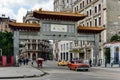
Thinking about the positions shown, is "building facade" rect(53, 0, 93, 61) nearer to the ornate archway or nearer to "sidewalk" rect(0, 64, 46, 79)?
the ornate archway

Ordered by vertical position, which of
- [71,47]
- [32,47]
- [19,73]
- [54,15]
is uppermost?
[54,15]

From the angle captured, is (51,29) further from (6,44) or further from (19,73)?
(6,44)

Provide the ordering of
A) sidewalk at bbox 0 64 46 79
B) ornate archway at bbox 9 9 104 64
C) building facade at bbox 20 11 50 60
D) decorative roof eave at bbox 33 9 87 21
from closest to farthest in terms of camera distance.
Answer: sidewalk at bbox 0 64 46 79, ornate archway at bbox 9 9 104 64, decorative roof eave at bbox 33 9 87 21, building facade at bbox 20 11 50 60

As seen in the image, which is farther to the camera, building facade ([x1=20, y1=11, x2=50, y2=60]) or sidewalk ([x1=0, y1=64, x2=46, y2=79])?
building facade ([x1=20, y1=11, x2=50, y2=60])

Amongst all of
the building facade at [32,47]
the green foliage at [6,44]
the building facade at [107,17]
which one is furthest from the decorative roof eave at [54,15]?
the building facade at [32,47]

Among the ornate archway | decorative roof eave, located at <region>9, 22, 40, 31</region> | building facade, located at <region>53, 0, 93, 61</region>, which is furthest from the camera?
building facade, located at <region>53, 0, 93, 61</region>

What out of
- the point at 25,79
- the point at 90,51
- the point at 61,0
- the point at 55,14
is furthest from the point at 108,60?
the point at 61,0

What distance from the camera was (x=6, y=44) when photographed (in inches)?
2943

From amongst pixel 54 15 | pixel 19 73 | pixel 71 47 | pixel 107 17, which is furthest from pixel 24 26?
pixel 71 47

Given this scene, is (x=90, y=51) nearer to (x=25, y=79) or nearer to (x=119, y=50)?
(x=119, y=50)

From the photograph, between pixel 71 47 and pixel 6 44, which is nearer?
pixel 6 44

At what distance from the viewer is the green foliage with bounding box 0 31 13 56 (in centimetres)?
7356

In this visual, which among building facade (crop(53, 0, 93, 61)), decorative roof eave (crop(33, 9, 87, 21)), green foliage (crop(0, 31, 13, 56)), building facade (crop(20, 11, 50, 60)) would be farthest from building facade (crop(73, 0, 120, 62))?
building facade (crop(20, 11, 50, 60))

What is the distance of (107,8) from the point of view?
63.4 m
